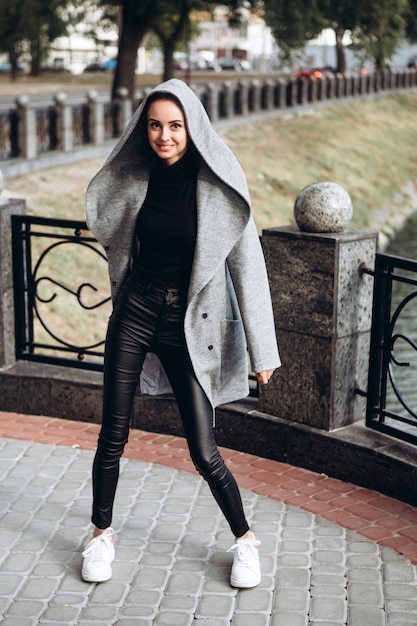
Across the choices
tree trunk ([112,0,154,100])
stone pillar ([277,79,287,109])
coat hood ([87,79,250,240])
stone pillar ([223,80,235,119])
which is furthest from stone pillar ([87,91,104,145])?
coat hood ([87,79,250,240])

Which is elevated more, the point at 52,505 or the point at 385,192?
the point at 52,505

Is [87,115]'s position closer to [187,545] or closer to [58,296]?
A: [58,296]

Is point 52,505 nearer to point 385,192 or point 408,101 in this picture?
point 385,192

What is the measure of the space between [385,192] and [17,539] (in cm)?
2562

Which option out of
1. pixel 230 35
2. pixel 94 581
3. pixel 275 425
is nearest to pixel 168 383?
pixel 94 581

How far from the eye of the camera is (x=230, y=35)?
125 m

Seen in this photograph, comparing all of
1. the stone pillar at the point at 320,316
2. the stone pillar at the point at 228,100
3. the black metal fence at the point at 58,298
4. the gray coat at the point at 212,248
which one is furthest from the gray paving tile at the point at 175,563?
the stone pillar at the point at 228,100

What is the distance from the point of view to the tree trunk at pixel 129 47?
28844mm

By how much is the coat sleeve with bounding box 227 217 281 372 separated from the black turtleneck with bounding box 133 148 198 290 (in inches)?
7.8

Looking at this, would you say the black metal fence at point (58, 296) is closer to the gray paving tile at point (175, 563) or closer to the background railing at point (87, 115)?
the gray paving tile at point (175, 563)

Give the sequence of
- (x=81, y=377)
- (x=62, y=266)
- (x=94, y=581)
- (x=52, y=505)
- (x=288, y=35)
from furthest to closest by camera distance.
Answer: (x=288, y=35) < (x=62, y=266) < (x=81, y=377) < (x=52, y=505) < (x=94, y=581)

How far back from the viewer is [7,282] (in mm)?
6605

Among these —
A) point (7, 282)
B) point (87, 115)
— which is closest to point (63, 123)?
point (87, 115)

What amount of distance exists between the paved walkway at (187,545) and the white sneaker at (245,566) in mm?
41
